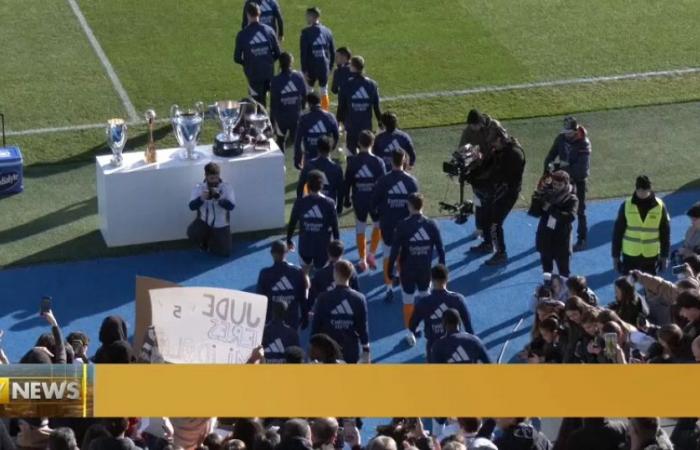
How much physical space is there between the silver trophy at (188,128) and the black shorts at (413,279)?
2.85 m

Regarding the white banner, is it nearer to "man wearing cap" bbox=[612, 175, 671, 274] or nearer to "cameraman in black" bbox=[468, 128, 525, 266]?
"man wearing cap" bbox=[612, 175, 671, 274]

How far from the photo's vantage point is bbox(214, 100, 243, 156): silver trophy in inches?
580

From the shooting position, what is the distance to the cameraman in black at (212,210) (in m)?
14.2

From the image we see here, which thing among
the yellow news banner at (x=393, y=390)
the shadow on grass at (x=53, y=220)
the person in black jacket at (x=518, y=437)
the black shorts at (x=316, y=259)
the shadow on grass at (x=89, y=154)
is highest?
the yellow news banner at (x=393, y=390)

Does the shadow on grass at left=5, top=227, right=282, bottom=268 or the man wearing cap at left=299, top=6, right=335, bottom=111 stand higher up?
the man wearing cap at left=299, top=6, right=335, bottom=111

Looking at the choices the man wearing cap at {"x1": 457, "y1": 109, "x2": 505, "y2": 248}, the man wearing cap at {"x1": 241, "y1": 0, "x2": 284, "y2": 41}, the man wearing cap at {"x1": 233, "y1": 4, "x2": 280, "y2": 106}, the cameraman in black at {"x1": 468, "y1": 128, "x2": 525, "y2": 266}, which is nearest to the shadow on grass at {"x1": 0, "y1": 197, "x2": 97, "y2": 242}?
the man wearing cap at {"x1": 233, "y1": 4, "x2": 280, "y2": 106}

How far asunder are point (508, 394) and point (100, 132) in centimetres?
1172

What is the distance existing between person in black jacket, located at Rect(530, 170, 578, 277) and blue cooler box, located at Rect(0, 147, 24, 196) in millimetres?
5355

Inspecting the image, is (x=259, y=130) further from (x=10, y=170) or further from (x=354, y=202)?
(x=10, y=170)

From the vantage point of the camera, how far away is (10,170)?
15.3m

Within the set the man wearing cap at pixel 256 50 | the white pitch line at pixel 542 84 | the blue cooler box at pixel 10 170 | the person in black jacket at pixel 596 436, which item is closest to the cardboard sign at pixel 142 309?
the person in black jacket at pixel 596 436

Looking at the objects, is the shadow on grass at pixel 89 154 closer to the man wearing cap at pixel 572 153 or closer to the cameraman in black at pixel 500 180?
the cameraman in black at pixel 500 180

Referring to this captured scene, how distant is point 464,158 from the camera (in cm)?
1409

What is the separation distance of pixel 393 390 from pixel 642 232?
7.38m
